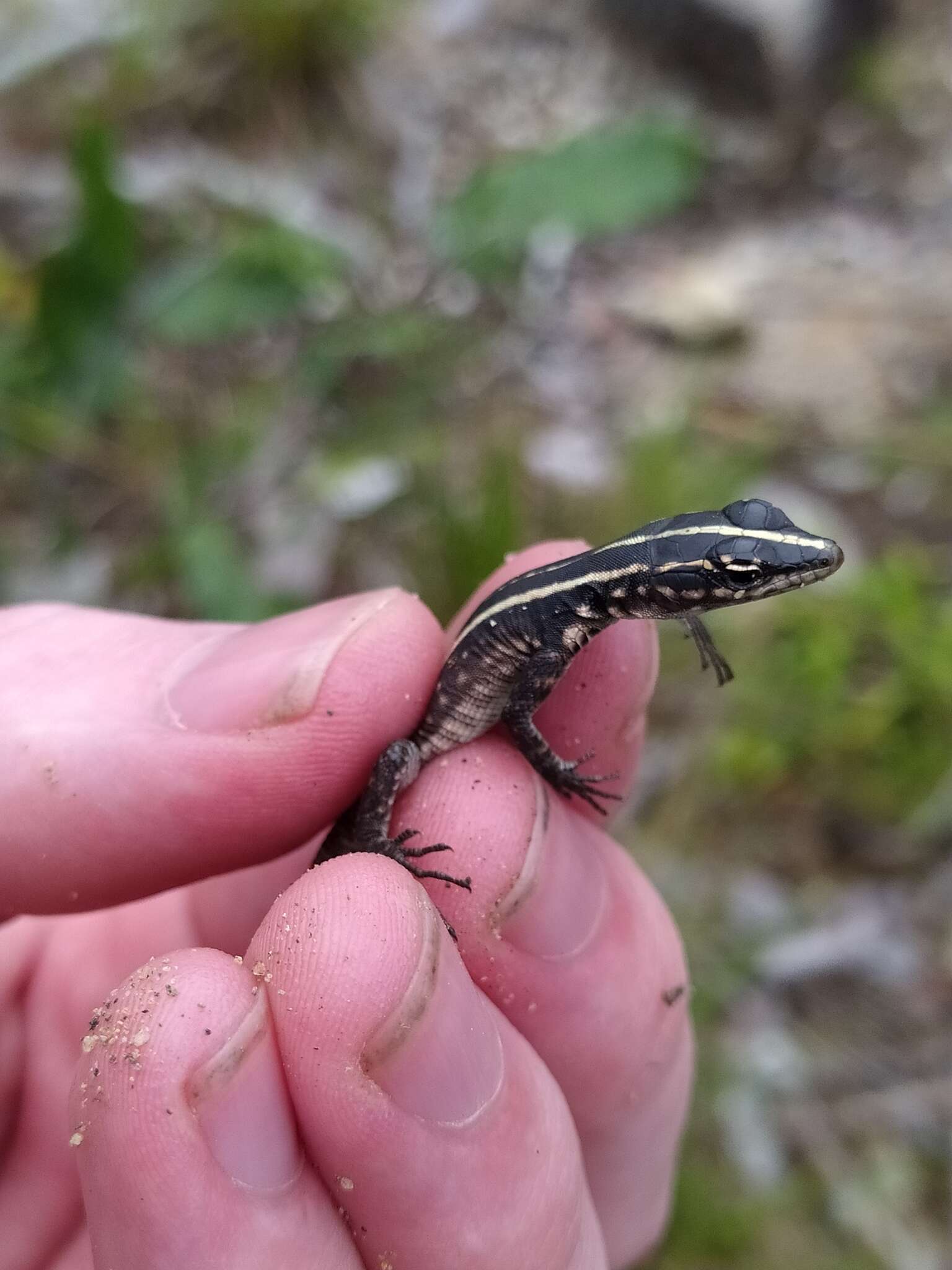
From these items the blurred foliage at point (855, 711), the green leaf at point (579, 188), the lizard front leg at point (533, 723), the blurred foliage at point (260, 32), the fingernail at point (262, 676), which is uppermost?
the blurred foliage at point (260, 32)

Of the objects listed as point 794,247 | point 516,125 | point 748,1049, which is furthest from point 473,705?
point 516,125

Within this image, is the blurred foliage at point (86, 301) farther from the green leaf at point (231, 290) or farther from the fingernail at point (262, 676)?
the fingernail at point (262, 676)

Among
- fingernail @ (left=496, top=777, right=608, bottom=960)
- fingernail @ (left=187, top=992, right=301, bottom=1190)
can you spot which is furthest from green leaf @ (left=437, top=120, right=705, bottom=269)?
fingernail @ (left=187, top=992, right=301, bottom=1190)

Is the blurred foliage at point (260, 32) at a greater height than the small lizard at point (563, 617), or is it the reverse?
the blurred foliage at point (260, 32)

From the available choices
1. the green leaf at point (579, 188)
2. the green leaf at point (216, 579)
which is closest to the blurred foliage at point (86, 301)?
the green leaf at point (216, 579)

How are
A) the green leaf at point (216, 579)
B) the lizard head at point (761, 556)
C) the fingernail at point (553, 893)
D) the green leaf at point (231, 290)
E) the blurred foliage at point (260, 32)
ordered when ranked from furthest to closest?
the blurred foliage at point (260, 32), the green leaf at point (231, 290), the green leaf at point (216, 579), the fingernail at point (553, 893), the lizard head at point (761, 556)

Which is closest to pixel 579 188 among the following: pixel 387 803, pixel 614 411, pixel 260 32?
pixel 614 411

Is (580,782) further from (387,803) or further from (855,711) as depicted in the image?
(855,711)
